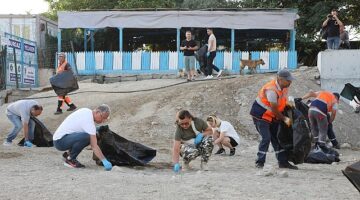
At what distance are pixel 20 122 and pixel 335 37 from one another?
10151mm

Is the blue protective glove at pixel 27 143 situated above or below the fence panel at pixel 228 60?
below

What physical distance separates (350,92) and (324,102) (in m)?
5.10

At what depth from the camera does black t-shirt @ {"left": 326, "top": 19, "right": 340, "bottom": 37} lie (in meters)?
17.0

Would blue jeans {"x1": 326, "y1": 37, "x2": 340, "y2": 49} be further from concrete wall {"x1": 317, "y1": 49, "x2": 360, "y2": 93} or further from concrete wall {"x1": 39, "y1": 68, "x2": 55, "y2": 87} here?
concrete wall {"x1": 39, "y1": 68, "x2": 55, "y2": 87}

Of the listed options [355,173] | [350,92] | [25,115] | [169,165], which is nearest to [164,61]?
[350,92]

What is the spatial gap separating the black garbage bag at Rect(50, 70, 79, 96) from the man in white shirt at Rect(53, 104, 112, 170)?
649cm

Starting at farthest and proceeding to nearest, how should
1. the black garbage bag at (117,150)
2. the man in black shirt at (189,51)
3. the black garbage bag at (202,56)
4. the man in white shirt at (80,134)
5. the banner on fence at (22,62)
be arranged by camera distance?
the banner on fence at (22,62) → the black garbage bag at (202,56) → the man in black shirt at (189,51) → the black garbage bag at (117,150) → the man in white shirt at (80,134)

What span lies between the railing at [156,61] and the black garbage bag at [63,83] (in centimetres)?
681

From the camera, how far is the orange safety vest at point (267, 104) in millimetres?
8344

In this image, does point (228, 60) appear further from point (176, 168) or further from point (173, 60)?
point (176, 168)

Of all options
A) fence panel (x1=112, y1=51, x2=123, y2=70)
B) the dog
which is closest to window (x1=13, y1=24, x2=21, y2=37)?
fence panel (x1=112, y1=51, x2=123, y2=70)

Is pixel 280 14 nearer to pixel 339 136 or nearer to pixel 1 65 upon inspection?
pixel 339 136

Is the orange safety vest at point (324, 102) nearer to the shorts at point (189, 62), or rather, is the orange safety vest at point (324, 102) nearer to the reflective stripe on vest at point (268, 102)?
the reflective stripe on vest at point (268, 102)

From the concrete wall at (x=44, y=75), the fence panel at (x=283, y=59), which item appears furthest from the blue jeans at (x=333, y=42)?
the concrete wall at (x=44, y=75)
